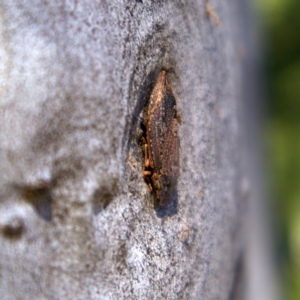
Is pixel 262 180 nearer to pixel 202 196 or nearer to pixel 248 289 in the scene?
pixel 248 289

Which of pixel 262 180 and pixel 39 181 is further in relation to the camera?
pixel 262 180

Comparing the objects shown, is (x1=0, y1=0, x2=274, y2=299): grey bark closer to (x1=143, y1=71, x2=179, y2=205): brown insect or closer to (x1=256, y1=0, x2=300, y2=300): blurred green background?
(x1=143, y1=71, x2=179, y2=205): brown insect

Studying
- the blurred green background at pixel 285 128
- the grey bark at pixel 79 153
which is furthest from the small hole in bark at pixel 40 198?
the blurred green background at pixel 285 128

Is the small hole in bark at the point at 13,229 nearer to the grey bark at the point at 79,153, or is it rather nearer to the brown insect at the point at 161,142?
the grey bark at the point at 79,153

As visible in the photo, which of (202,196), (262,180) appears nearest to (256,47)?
(262,180)

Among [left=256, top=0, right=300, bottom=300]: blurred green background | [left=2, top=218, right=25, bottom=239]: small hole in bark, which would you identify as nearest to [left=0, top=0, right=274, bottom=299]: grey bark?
[left=2, top=218, right=25, bottom=239]: small hole in bark

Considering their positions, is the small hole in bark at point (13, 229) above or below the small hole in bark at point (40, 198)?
below
